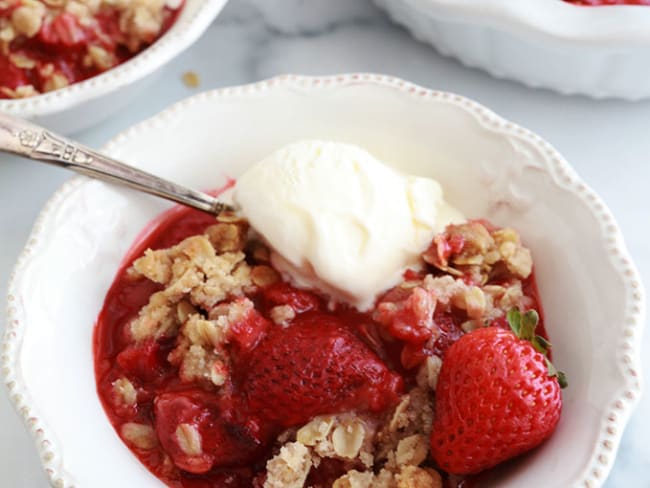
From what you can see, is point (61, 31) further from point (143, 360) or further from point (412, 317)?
point (412, 317)

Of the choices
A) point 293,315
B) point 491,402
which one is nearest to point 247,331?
point 293,315

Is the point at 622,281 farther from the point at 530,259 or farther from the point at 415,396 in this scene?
the point at 415,396

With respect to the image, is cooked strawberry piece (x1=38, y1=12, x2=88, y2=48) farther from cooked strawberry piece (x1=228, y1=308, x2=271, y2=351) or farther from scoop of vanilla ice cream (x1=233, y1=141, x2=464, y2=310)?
cooked strawberry piece (x1=228, y1=308, x2=271, y2=351)

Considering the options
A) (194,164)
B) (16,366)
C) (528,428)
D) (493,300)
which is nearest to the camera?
(528,428)

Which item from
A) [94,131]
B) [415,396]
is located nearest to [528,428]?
[415,396]

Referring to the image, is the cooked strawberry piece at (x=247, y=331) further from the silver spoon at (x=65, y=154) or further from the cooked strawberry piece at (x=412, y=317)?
the silver spoon at (x=65, y=154)

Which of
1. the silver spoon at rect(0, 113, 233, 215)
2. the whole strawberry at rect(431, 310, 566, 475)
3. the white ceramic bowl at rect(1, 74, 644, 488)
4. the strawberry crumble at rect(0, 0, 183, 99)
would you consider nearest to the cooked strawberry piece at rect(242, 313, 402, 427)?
the whole strawberry at rect(431, 310, 566, 475)

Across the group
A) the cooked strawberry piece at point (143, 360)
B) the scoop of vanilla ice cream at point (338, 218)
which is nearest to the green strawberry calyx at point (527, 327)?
the scoop of vanilla ice cream at point (338, 218)
